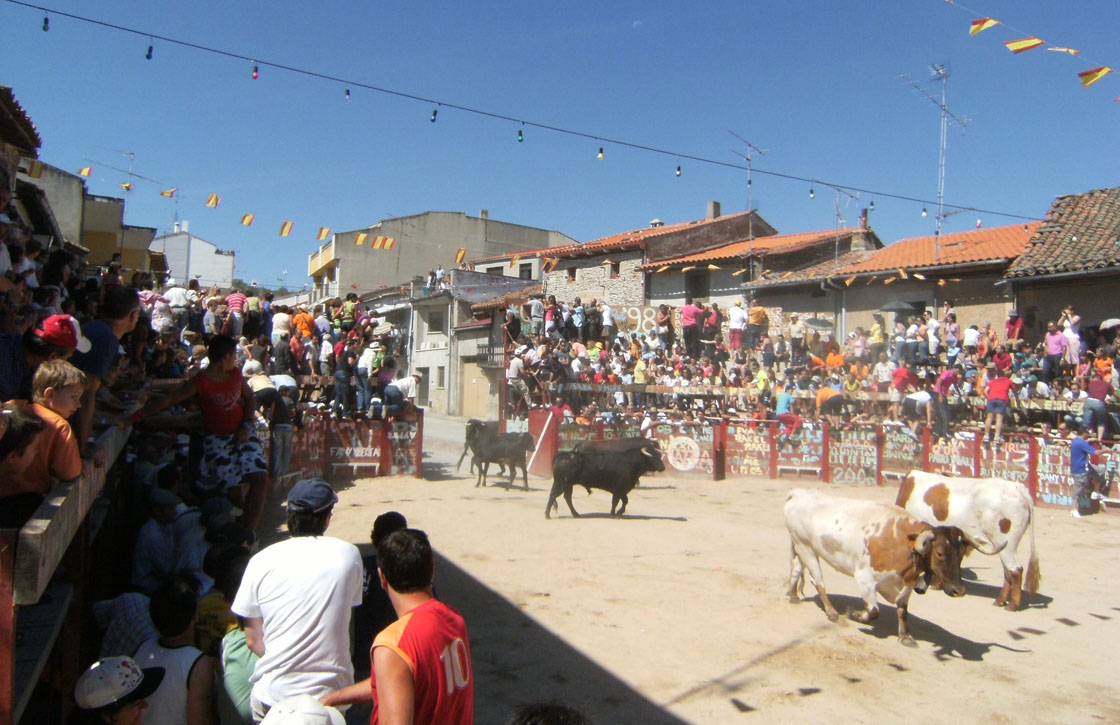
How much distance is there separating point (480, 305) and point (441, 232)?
461 inches

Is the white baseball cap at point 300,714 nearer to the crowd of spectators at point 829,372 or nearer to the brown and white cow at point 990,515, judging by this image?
the brown and white cow at point 990,515

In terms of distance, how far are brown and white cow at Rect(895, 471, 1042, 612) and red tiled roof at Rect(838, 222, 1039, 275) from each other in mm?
13881

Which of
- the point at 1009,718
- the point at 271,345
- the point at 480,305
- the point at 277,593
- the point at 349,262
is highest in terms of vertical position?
the point at 349,262

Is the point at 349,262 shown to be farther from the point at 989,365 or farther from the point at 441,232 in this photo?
the point at 989,365

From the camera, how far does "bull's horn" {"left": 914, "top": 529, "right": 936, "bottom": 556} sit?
729cm

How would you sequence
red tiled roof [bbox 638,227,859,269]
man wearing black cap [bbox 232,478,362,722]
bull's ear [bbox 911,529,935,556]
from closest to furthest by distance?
man wearing black cap [bbox 232,478,362,722] → bull's ear [bbox 911,529,935,556] → red tiled roof [bbox 638,227,859,269]

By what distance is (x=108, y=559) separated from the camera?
6895mm

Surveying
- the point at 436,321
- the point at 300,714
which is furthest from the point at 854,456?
the point at 436,321

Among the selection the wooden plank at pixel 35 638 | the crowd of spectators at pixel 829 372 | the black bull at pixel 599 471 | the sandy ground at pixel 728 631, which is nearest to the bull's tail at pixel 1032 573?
Result: the sandy ground at pixel 728 631

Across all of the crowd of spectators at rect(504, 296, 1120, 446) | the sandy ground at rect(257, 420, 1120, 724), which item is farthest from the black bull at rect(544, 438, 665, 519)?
the crowd of spectators at rect(504, 296, 1120, 446)

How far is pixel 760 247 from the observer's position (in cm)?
2794

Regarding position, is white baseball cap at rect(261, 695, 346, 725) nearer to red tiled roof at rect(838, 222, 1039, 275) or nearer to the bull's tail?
the bull's tail

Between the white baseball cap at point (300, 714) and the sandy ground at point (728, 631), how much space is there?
3.24 metres

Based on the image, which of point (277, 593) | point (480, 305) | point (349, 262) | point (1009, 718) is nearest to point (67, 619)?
point (277, 593)
